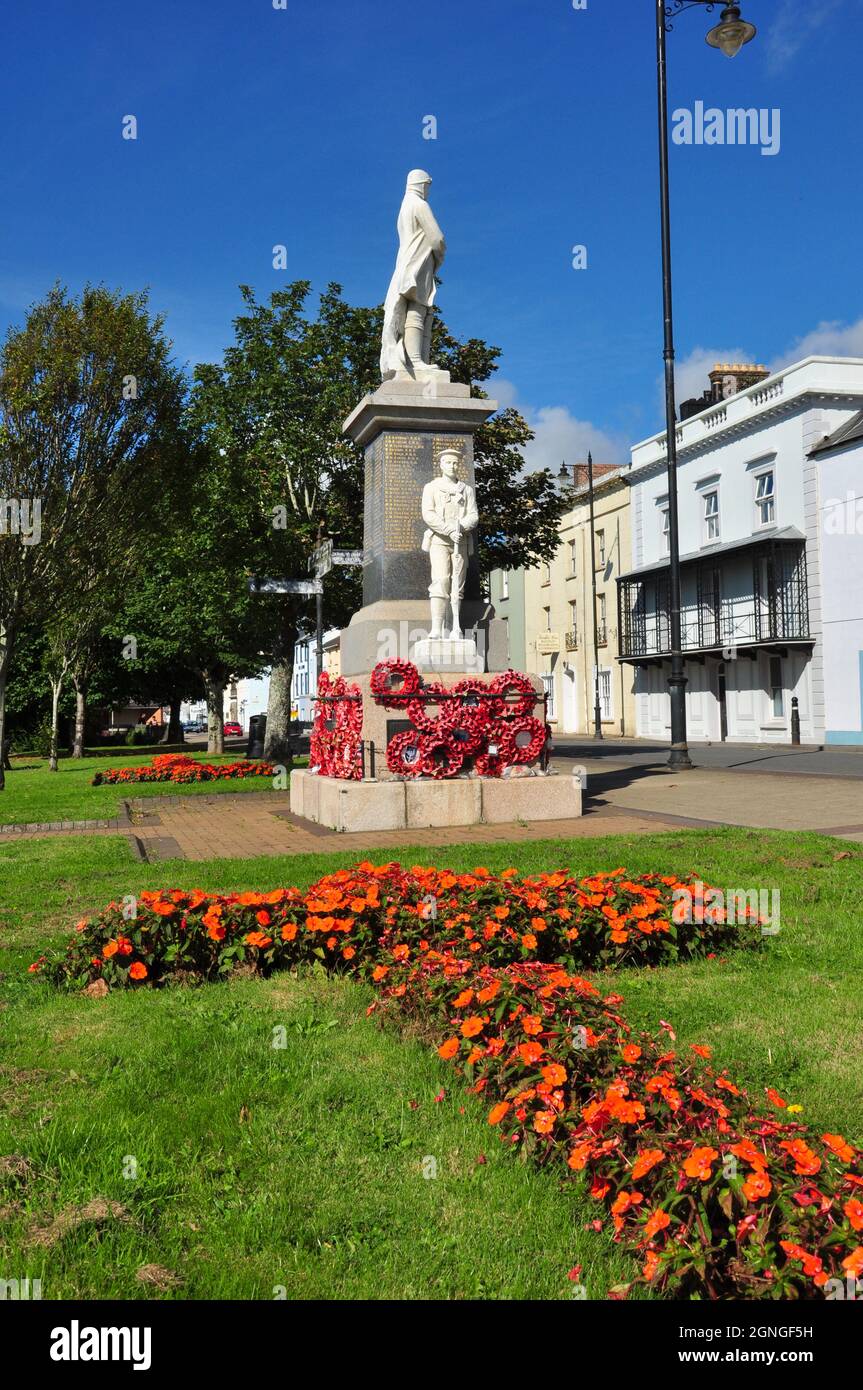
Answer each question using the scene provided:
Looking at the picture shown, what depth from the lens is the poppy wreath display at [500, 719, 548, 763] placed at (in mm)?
12625

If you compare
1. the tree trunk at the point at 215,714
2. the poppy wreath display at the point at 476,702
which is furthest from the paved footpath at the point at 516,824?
A: the tree trunk at the point at 215,714

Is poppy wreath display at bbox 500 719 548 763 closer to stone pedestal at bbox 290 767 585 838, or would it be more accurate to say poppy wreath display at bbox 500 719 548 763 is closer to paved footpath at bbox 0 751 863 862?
stone pedestal at bbox 290 767 585 838

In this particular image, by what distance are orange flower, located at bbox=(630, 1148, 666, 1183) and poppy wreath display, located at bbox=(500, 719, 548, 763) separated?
9746mm

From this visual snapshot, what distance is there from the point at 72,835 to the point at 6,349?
47.5 feet

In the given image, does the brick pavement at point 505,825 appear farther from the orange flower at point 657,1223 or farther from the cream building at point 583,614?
the cream building at point 583,614

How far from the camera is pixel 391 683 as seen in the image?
40.3ft

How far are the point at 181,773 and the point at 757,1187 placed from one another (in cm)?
1850

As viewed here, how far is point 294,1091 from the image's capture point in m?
4.00

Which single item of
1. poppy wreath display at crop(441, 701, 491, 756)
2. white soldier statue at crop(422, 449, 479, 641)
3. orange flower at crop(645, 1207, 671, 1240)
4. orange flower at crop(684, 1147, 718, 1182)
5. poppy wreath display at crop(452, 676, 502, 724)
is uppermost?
white soldier statue at crop(422, 449, 479, 641)

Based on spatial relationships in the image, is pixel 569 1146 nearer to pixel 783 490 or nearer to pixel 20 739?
pixel 783 490

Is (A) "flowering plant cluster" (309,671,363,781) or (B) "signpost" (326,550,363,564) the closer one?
(A) "flowering plant cluster" (309,671,363,781)

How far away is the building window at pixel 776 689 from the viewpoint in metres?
36.5

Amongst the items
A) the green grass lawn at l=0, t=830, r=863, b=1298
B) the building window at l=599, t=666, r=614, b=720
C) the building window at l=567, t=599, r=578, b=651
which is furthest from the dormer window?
the green grass lawn at l=0, t=830, r=863, b=1298
